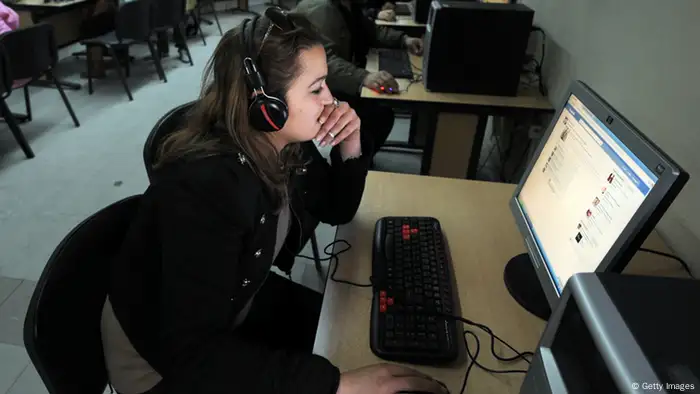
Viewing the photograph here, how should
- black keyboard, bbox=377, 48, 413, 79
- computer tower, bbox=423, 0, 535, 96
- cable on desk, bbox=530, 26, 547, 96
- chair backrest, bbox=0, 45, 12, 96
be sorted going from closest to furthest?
computer tower, bbox=423, 0, 535, 96
cable on desk, bbox=530, 26, 547, 96
black keyboard, bbox=377, 48, 413, 79
chair backrest, bbox=0, 45, 12, 96

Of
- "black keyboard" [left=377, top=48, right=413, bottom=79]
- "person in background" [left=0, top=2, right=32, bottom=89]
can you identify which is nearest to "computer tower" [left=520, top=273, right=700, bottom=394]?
"black keyboard" [left=377, top=48, right=413, bottom=79]

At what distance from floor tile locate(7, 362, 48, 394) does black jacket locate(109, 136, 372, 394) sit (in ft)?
3.15

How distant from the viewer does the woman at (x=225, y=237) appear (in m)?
0.72

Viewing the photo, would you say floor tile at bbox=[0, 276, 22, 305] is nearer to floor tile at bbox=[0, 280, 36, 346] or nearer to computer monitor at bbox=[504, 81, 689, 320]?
floor tile at bbox=[0, 280, 36, 346]

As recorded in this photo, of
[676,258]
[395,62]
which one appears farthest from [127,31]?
[676,258]

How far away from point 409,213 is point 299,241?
0.92 feet

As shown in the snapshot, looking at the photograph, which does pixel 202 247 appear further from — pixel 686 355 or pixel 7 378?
pixel 7 378

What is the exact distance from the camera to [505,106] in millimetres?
1867

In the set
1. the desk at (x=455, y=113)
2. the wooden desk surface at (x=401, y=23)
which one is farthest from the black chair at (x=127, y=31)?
the desk at (x=455, y=113)

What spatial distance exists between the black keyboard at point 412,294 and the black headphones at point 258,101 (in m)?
0.36

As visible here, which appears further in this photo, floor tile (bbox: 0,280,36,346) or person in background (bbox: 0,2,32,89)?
person in background (bbox: 0,2,32,89)

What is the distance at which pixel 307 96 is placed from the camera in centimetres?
89

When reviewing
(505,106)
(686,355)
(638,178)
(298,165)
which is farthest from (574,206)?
(505,106)

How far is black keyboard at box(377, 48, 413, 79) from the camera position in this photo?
7.05 ft
